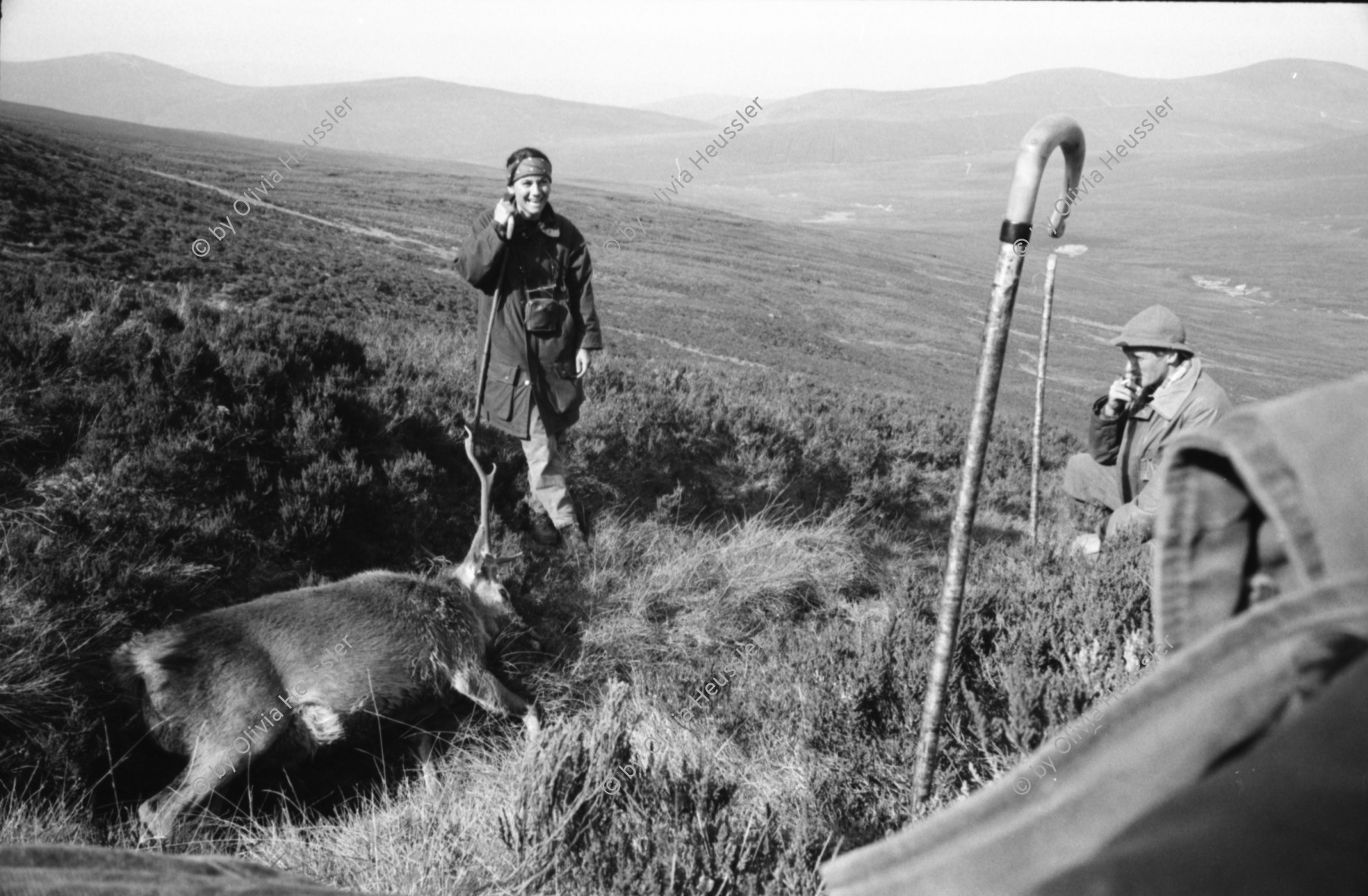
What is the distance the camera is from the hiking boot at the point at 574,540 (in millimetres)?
5059

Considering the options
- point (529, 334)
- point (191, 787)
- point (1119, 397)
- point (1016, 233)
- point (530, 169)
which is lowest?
point (191, 787)

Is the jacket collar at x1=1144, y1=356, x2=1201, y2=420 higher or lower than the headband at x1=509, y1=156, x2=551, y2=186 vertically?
lower

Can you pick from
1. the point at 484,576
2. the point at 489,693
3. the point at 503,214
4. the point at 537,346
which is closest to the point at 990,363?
the point at 489,693

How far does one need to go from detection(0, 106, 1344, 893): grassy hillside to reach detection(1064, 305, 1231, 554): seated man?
1.94 feet

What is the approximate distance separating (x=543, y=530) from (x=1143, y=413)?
428cm

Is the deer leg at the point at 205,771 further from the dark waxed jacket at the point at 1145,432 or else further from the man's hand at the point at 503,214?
the dark waxed jacket at the point at 1145,432

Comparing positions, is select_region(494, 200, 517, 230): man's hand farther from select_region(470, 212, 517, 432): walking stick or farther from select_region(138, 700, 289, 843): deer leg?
select_region(138, 700, 289, 843): deer leg

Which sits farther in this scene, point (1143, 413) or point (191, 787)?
point (1143, 413)

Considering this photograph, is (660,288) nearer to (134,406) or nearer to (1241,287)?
(134,406)

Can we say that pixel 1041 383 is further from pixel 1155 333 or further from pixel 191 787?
pixel 191 787

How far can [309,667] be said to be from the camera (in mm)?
3250

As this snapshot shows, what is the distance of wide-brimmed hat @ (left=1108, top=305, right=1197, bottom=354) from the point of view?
556 cm

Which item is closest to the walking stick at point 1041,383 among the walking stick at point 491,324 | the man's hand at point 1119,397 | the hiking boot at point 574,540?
the man's hand at point 1119,397

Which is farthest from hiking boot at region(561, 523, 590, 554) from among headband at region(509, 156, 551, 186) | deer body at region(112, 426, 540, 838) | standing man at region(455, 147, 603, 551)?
headband at region(509, 156, 551, 186)
